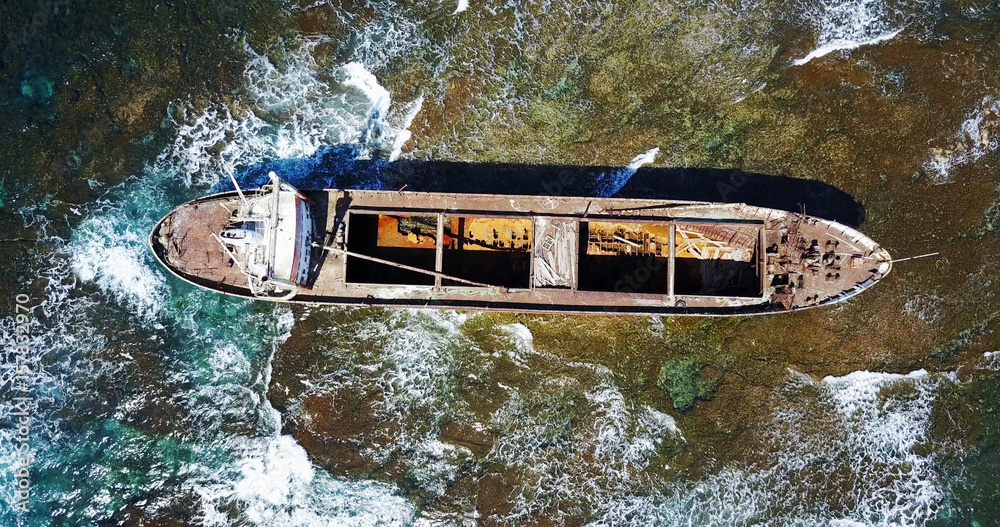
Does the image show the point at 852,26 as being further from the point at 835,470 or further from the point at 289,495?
the point at 289,495

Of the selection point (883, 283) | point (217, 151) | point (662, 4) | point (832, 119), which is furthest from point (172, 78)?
point (883, 283)

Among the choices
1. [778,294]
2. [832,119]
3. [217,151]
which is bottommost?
[778,294]

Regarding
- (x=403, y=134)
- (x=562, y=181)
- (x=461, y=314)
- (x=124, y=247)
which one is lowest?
(x=461, y=314)

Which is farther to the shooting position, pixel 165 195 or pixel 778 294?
pixel 165 195

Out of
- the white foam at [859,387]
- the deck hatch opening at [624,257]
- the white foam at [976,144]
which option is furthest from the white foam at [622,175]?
the white foam at [859,387]

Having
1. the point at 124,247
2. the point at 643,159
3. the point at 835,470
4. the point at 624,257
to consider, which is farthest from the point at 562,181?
the point at 124,247

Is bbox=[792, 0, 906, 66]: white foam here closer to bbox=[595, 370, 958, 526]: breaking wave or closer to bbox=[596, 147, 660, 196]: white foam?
bbox=[596, 147, 660, 196]: white foam

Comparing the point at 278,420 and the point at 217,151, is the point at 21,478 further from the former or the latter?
the point at 217,151

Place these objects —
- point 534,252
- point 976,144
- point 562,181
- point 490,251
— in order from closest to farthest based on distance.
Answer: point 534,252
point 490,251
point 976,144
point 562,181
